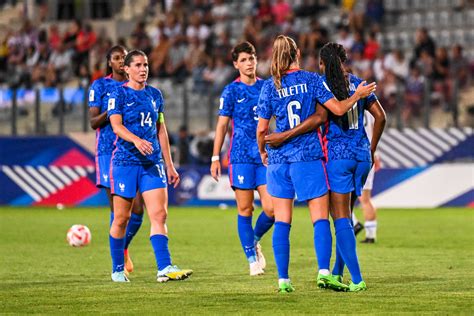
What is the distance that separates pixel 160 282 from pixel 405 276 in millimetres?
2515

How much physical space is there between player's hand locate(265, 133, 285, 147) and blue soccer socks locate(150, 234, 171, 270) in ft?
5.80

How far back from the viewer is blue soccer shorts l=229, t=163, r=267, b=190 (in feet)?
42.6

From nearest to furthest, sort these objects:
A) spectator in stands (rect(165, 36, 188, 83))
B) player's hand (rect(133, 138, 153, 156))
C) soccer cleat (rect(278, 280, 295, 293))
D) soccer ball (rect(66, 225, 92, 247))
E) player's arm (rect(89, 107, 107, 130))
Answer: soccer cleat (rect(278, 280, 295, 293)) < player's hand (rect(133, 138, 153, 156)) < player's arm (rect(89, 107, 107, 130)) < soccer ball (rect(66, 225, 92, 247)) < spectator in stands (rect(165, 36, 188, 83))

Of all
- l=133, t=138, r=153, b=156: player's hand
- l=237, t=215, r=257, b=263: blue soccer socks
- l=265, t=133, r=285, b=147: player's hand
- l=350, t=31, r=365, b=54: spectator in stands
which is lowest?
l=237, t=215, r=257, b=263: blue soccer socks

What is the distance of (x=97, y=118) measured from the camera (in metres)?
12.9

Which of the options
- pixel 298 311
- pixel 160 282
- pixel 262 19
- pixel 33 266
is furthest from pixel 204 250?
pixel 262 19

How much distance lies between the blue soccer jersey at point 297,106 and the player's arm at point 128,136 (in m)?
1.33

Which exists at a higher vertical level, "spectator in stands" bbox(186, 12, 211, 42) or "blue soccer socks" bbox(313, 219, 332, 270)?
"spectator in stands" bbox(186, 12, 211, 42)

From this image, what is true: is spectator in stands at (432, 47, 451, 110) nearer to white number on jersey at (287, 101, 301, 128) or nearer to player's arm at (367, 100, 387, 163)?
player's arm at (367, 100, 387, 163)

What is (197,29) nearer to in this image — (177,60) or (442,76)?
(177,60)

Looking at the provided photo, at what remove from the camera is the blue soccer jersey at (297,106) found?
1060cm

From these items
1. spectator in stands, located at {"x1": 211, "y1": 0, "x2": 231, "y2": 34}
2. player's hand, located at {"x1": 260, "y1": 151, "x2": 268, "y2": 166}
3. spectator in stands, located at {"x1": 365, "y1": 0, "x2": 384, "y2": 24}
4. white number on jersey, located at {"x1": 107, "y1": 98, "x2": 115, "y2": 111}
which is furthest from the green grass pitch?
spectator in stands, located at {"x1": 211, "y1": 0, "x2": 231, "y2": 34}

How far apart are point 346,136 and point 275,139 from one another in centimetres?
65

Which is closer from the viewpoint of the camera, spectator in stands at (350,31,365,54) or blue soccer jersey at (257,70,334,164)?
blue soccer jersey at (257,70,334,164)
